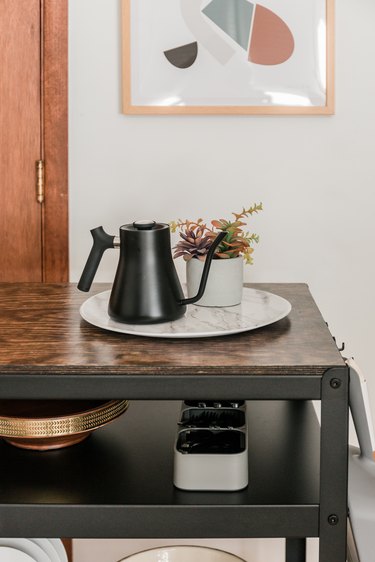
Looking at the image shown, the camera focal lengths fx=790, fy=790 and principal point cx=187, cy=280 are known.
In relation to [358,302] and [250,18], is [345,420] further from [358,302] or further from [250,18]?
[250,18]

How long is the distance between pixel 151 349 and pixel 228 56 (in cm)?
94

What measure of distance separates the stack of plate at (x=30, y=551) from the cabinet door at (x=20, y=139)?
27.2 inches

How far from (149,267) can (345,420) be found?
0.38m

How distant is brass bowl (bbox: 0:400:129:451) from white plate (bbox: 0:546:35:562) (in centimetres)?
20

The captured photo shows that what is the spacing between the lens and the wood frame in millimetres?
1868

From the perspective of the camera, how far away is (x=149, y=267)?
1236 mm

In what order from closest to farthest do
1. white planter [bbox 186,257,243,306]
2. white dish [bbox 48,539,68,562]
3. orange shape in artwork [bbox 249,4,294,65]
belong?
white planter [bbox 186,257,243,306] < white dish [bbox 48,539,68,562] < orange shape in artwork [bbox 249,4,294,65]

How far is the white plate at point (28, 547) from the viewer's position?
4.77ft

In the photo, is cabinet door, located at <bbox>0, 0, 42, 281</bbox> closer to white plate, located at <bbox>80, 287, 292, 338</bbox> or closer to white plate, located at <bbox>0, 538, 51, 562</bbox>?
white plate, located at <bbox>80, 287, 292, 338</bbox>

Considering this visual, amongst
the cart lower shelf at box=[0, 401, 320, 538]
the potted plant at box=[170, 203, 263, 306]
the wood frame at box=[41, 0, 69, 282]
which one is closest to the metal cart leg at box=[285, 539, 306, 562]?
the cart lower shelf at box=[0, 401, 320, 538]

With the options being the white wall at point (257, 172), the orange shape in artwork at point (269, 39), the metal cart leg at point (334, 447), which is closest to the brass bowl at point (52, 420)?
the metal cart leg at point (334, 447)

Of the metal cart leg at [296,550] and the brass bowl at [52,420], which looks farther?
the metal cart leg at [296,550]

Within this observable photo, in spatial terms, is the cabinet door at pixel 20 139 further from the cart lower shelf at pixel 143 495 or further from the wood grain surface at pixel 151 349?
the cart lower shelf at pixel 143 495

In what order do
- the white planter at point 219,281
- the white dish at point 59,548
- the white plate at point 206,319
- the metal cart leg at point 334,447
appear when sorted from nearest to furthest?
the metal cart leg at point 334,447 → the white plate at point 206,319 → the white planter at point 219,281 → the white dish at point 59,548
